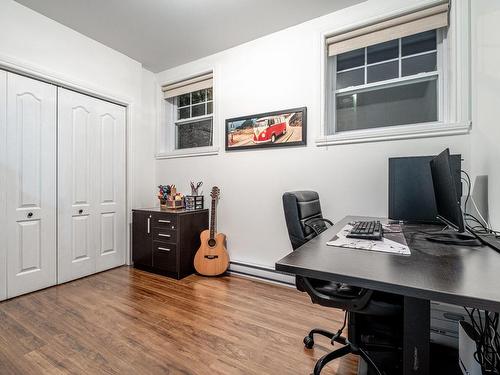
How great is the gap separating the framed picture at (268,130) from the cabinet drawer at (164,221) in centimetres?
105

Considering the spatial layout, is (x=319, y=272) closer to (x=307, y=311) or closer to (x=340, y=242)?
(x=340, y=242)

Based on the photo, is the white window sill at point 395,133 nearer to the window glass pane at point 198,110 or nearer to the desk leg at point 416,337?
the desk leg at point 416,337

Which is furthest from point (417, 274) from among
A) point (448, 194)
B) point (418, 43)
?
point (418, 43)

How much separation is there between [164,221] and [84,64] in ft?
6.57

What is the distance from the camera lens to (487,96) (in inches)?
64.2

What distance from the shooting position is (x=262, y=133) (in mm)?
2852

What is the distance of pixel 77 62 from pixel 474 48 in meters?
3.70

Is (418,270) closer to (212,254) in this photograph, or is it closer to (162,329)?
(162,329)

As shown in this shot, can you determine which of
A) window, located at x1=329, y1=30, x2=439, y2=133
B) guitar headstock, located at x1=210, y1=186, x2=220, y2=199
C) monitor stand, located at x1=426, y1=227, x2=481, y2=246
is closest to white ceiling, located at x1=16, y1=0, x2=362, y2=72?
window, located at x1=329, y1=30, x2=439, y2=133

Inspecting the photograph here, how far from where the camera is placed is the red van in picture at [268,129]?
8.98 feet

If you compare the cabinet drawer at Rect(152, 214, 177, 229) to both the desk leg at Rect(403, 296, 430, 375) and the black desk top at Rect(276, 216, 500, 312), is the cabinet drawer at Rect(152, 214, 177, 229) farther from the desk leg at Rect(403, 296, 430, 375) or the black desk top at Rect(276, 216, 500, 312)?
the desk leg at Rect(403, 296, 430, 375)

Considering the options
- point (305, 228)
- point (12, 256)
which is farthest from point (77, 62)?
point (305, 228)

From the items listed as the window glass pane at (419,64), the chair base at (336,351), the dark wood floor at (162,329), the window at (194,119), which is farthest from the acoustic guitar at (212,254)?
the window glass pane at (419,64)

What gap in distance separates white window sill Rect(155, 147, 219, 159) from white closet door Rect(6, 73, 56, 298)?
4.26ft
